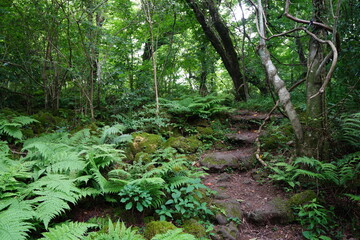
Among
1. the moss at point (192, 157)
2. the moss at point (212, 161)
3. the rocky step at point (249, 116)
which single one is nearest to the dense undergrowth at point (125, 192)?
the moss at point (192, 157)

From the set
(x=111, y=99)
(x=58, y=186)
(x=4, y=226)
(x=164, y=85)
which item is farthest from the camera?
(x=164, y=85)

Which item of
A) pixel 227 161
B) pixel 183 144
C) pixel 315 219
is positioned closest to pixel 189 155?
pixel 183 144

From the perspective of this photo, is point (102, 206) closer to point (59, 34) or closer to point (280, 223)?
point (280, 223)

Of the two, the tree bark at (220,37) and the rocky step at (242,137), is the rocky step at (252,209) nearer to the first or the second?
the rocky step at (242,137)

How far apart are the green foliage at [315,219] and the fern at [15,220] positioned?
10.5ft

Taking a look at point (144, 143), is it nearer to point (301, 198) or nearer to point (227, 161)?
point (227, 161)

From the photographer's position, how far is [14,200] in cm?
232

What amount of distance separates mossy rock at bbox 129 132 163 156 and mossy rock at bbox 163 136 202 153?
236 millimetres

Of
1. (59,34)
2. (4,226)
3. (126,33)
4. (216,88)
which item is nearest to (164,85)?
(126,33)

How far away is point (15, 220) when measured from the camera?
6.28 ft

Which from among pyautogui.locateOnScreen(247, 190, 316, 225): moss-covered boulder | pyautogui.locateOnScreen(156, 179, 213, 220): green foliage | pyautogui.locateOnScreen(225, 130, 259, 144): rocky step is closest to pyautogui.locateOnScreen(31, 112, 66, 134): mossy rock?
pyautogui.locateOnScreen(156, 179, 213, 220): green foliage

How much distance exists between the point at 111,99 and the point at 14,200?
21.6 feet

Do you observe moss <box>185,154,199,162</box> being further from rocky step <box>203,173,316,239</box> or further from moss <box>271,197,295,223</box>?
moss <box>271,197,295,223</box>

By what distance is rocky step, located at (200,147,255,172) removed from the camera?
15.6 ft
